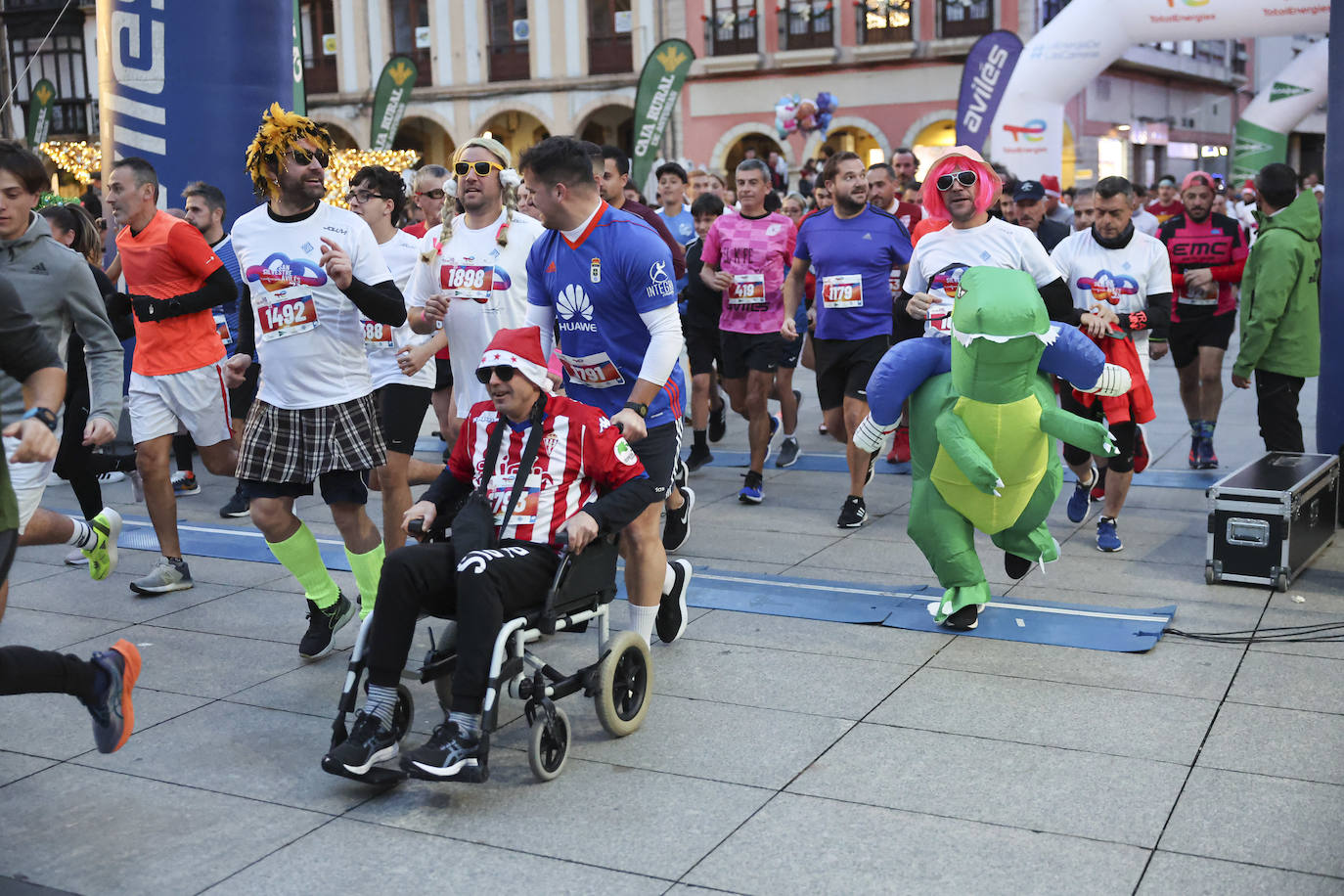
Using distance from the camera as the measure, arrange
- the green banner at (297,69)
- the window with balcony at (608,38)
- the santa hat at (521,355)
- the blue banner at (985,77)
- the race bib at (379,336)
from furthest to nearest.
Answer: the window with balcony at (608,38) → the blue banner at (985,77) → the green banner at (297,69) → the race bib at (379,336) → the santa hat at (521,355)

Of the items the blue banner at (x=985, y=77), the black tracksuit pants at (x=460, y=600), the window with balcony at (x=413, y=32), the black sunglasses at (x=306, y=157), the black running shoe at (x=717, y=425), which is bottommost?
the black running shoe at (x=717, y=425)

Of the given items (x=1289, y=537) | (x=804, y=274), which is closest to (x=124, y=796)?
(x=1289, y=537)

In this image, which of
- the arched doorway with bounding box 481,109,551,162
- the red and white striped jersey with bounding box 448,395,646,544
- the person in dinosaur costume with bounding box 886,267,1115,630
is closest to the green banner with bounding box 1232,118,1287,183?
the arched doorway with bounding box 481,109,551,162

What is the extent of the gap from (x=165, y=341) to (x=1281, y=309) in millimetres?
5820

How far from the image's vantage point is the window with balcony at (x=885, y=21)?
114 feet

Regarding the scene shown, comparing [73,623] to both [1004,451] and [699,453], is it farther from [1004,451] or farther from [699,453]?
[699,453]

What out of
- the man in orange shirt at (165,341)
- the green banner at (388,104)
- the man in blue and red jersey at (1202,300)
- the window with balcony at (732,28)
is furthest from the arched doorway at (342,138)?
the man in orange shirt at (165,341)

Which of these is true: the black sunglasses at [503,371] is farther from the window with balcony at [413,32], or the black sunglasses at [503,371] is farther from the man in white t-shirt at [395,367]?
the window with balcony at [413,32]

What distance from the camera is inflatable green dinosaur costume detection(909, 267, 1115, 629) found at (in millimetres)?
5371

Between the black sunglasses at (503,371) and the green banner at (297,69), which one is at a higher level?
the green banner at (297,69)

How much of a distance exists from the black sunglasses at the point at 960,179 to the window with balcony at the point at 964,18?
96.4ft

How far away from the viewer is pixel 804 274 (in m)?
8.56

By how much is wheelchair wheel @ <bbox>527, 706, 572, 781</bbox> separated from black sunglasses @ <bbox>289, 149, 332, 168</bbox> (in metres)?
2.42

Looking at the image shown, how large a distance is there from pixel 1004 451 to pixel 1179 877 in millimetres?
2288
